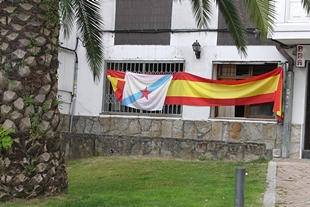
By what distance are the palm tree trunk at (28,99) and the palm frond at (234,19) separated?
281cm

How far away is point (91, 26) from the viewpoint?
358 inches

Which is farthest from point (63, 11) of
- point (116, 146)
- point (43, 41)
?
point (116, 146)

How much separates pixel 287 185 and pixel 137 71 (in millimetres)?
7893

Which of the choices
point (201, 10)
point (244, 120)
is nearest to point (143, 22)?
point (244, 120)

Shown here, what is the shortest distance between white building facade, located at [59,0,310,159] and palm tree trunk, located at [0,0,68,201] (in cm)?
654

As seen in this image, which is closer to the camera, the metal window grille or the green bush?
the green bush

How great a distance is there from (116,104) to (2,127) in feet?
30.0

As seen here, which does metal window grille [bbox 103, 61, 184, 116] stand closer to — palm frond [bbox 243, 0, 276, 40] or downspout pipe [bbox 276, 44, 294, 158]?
downspout pipe [bbox 276, 44, 294, 158]

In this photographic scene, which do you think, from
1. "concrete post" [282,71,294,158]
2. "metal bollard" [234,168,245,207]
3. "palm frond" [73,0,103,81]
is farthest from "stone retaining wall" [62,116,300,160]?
"metal bollard" [234,168,245,207]

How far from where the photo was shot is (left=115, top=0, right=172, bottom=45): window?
15531 mm

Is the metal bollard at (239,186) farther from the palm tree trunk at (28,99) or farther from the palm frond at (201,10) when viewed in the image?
the palm frond at (201,10)

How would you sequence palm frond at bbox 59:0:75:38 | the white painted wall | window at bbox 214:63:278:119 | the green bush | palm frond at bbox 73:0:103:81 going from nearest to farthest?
the green bush
palm frond at bbox 59:0:75:38
palm frond at bbox 73:0:103:81
the white painted wall
window at bbox 214:63:278:119

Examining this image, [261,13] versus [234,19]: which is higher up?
[234,19]

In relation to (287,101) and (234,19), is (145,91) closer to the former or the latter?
(287,101)
